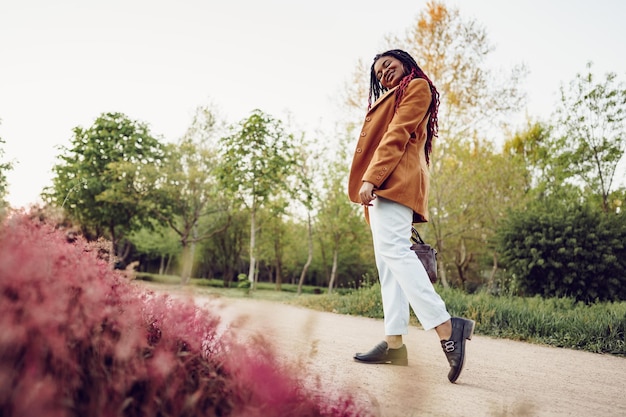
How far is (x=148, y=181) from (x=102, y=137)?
5.55 meters

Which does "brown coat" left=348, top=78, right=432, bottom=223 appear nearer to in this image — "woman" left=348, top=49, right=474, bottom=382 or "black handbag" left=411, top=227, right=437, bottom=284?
"woman" left=348, top=49, right=474, bottom=382

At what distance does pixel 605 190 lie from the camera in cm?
1655

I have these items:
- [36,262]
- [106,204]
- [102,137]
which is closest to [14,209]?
[36,262]

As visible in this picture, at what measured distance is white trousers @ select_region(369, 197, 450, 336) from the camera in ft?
10.4

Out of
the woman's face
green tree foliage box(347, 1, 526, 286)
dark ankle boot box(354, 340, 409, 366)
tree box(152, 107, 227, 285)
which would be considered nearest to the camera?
dark ankle boot box(354, 340, 409, 366)

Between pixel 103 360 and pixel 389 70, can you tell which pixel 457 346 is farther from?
pixel 103 360

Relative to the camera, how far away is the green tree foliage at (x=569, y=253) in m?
10.8

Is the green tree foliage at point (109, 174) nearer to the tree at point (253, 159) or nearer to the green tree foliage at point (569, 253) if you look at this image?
the tree at point (253, 159)

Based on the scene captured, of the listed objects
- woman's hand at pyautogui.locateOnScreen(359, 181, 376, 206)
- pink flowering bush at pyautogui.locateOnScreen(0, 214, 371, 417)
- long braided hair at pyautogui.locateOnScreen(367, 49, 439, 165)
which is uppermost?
long braided hair at pyautogui.locateOnScreen(367, 49, 439, 165)

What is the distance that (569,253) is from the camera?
10867 millimetres

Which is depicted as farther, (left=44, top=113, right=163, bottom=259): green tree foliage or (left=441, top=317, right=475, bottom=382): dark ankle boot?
(left=44, top=113, right=163, bottom=259): green tree foliage

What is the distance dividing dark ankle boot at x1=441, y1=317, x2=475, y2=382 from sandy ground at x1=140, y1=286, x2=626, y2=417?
94 mm

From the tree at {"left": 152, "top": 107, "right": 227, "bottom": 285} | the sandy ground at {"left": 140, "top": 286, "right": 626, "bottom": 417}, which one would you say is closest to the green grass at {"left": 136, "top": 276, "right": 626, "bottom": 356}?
the sandy ground at {"left": 140, "top": 286, "right": 626, "bottom": 417}

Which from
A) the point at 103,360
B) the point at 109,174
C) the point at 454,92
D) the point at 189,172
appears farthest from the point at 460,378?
the point at 109,174
